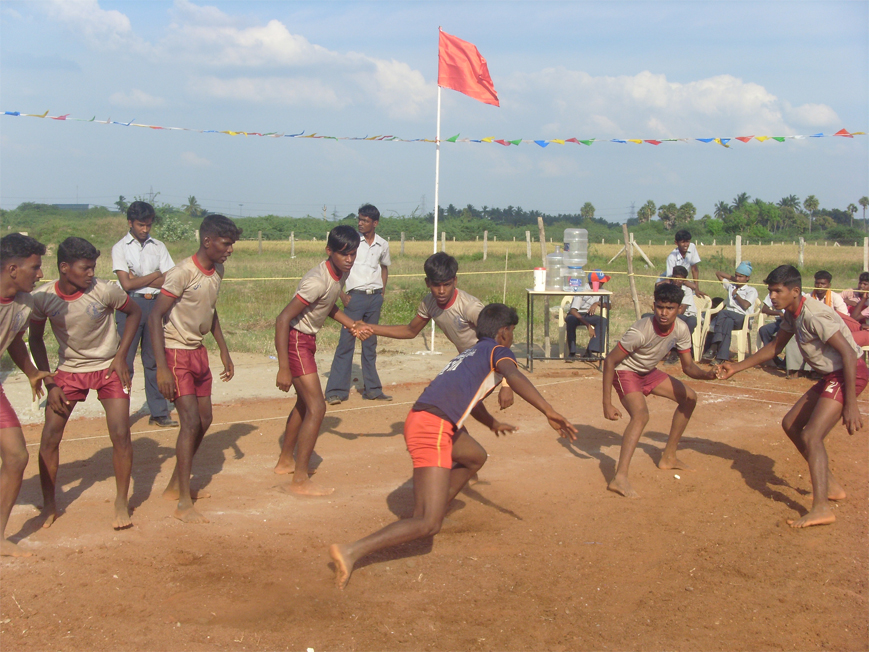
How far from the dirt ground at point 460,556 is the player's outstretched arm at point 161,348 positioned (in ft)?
2.97

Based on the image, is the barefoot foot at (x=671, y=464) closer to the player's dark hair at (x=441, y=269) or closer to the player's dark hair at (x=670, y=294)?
the player's dark hair at (x=670, y=294)

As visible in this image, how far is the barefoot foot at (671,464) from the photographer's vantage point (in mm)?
6246

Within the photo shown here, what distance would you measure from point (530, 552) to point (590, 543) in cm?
45

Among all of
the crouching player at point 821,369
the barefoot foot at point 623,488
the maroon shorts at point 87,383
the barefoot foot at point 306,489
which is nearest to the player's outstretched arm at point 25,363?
the maroon shorts at point 87,383

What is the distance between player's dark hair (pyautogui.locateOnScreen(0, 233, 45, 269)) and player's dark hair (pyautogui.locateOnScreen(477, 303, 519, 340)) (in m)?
2.64

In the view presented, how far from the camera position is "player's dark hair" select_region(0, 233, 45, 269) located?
416 centimetres

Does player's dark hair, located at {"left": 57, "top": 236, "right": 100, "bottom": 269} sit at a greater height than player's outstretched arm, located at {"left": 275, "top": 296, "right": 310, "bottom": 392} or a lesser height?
greater

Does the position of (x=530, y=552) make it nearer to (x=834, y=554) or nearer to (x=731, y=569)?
(x=731, y=569)

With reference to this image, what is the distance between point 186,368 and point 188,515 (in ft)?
3.27

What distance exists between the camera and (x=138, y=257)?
23.1 feet

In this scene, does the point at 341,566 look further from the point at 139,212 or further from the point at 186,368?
the point at 139,212

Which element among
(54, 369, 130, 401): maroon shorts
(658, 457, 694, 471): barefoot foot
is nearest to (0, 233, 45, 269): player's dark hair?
(54, 369, 130, 401): maroon shorts

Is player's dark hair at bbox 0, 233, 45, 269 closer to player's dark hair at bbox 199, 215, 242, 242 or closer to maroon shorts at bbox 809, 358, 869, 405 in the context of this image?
player's dark hair at bbox 199, 215, 242, 242

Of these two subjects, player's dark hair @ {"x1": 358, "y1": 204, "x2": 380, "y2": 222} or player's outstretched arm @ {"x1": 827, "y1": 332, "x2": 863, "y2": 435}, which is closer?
player's outstretched arm @ {"x1": 827, "y1": 332, "x2": 863, "y2": 435}
